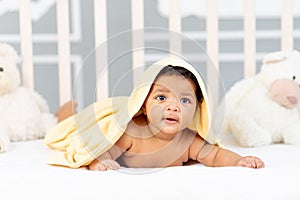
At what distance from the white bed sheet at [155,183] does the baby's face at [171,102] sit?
0.09 metres

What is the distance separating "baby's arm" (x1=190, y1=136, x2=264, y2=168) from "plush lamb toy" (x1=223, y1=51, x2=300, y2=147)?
23 cm

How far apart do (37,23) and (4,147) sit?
101 cm

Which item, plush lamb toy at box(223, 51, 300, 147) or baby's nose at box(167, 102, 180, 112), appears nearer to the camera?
baby's nose at box(167, 102, 180, 112)

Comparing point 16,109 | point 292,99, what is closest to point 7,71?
point 16,109

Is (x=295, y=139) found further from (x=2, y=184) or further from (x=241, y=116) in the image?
(x=2, y=184)

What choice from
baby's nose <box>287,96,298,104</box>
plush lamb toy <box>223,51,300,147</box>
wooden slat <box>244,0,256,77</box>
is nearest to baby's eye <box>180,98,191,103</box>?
plush lamb toy <box>223,51,300,147</box>

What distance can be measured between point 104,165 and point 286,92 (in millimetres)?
565

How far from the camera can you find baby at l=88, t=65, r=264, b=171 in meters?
1.13

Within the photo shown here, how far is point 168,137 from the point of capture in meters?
1.19

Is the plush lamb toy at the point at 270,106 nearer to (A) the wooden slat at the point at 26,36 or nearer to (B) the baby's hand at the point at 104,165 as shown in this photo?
(B) the baby's hand at the point at 104,165

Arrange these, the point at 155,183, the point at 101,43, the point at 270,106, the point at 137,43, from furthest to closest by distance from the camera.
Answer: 1. the point at 101,43
2. the point at 270,106
3. the point at 137,43
4. the point at 155,183

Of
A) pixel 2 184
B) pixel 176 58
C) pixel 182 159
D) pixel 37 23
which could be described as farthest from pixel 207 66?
pixel 37 23

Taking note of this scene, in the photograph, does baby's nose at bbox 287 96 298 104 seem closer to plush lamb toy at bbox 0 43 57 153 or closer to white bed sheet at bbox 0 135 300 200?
white bed sheet at bbox 0 135 300 200

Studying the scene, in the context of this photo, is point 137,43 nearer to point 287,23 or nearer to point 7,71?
point 7,71
